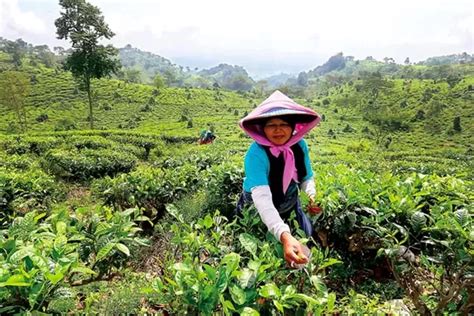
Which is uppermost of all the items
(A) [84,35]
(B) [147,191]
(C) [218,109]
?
(A) [84,35]

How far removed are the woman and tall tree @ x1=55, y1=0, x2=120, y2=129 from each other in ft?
80.1

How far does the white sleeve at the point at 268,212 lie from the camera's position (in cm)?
188

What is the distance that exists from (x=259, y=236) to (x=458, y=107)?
149ft

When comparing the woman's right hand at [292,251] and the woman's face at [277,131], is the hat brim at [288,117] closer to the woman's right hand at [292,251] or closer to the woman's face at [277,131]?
the woman's face at [277,131]

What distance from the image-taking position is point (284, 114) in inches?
86.9

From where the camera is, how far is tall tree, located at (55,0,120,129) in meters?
23.4

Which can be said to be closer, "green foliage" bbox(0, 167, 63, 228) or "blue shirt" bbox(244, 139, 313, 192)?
"blue shirt" bbox(244, 139, 313, 192)

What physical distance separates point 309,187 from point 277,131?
561mm

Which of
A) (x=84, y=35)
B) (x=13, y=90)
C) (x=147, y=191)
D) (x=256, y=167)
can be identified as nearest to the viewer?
(x=256, y=167)

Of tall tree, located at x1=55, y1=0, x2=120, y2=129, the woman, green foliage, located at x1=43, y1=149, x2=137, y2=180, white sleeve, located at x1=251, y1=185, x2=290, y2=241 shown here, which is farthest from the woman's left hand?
tall tree, located at x1=55, y1=0, x2=120, y2=129

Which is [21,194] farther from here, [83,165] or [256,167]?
[83,165]

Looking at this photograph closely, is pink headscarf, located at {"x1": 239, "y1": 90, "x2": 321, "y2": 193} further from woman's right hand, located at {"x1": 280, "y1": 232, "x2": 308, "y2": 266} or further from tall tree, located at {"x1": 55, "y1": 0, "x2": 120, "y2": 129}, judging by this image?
tall tree, located at {"x1": 55, "y1": 0, "x2": 120, "y2": 129}

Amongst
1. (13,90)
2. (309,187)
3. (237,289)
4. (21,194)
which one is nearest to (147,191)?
(21,194)

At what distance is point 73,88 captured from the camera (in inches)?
1713
